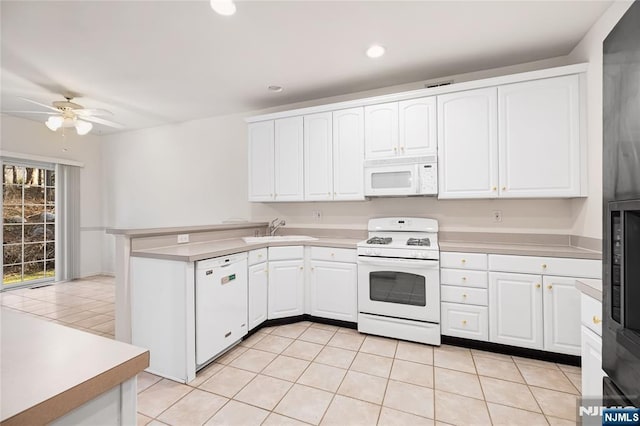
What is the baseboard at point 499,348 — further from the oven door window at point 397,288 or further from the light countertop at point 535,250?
the light countertop at point 535,250

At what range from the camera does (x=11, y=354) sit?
611mm

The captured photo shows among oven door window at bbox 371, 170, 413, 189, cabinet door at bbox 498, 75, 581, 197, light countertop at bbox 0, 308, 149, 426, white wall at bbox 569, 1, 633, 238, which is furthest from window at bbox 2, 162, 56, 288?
white wall at bbox 569, 1, 633, 238

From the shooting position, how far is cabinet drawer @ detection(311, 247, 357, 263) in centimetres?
298

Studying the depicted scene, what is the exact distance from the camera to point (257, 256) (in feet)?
9.57

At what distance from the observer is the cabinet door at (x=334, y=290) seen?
2.97 metres

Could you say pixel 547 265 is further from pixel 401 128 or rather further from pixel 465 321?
pixel 401 128

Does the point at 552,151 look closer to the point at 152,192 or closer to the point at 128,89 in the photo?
the point at 128,89

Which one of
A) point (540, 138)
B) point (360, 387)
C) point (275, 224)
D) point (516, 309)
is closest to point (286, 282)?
point (275, 224)

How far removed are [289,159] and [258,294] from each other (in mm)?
1598

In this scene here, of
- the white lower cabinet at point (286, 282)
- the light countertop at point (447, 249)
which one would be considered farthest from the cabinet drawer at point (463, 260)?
the white lower cabinet at point (286, 282)

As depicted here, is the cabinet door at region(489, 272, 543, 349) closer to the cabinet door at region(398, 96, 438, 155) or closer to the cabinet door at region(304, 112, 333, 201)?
the cabinet door at region(398, 96, 438, 155)

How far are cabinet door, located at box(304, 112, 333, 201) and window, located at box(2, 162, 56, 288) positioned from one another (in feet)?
15.3

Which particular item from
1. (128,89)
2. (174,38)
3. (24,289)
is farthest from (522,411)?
(24,289)

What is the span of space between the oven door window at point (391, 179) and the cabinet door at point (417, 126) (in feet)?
0.74
